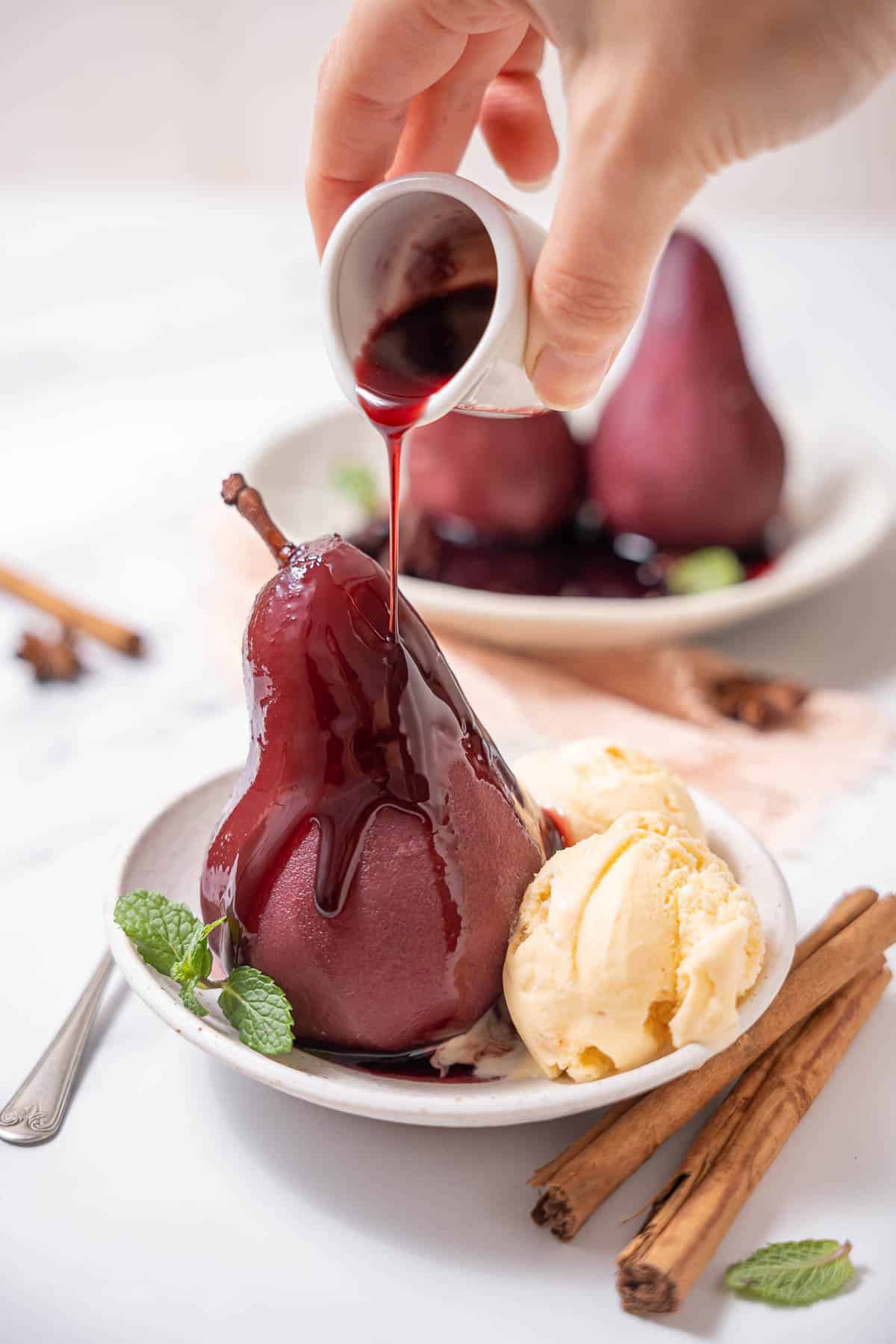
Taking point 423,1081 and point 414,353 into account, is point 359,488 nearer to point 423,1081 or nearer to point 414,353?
point 414,353

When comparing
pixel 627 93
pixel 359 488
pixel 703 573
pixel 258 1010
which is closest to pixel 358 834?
pixel 258 1010

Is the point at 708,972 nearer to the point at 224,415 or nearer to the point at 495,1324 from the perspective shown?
the point at 495,1324

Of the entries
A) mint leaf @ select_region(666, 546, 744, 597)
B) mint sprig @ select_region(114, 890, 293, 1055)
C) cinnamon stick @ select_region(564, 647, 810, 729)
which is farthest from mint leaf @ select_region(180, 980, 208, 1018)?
mint leaf @ select_region(666, 546, 744, 597)

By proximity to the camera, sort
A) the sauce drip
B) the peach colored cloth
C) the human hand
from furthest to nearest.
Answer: the peach colored cloth → the sauce drip → the human hand

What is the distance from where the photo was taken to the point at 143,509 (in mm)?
1895

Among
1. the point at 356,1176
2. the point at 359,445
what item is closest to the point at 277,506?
the point at 359,445

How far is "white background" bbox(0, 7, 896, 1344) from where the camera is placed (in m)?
0.77

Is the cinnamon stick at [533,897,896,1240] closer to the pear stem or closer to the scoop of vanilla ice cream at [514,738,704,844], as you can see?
the scoop of vanilla ice cream at [514,738,704,844]

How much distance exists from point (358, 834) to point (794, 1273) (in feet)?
1.18

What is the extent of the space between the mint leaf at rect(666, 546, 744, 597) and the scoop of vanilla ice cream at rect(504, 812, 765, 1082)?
2.44 ft

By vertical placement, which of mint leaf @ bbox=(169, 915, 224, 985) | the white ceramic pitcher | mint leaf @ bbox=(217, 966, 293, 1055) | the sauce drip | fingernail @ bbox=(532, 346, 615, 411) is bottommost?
mint leaf @ bbox=(217, 966, 293, 1055)

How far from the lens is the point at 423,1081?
83cm

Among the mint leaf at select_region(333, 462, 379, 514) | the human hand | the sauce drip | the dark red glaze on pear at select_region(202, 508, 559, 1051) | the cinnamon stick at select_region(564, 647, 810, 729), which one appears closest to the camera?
the human hand

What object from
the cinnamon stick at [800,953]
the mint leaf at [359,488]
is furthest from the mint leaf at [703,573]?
the cinnamon stick at [800,953]
